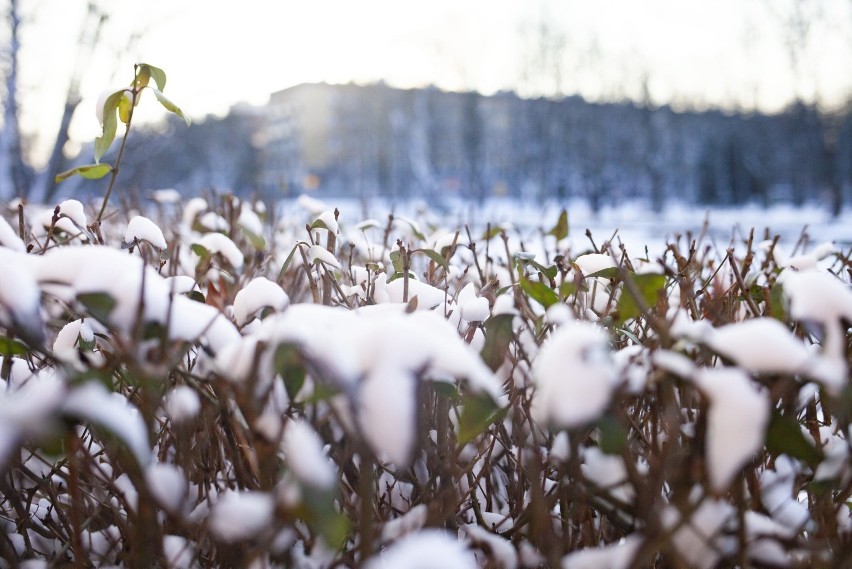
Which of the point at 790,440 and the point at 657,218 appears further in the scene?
the point at 657,218

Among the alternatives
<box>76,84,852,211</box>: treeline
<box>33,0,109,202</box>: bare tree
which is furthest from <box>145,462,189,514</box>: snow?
<box>76,84,852,211</box>: treeline

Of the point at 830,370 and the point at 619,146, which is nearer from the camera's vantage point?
the point at 830,370

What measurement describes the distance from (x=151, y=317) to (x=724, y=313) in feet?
3.62

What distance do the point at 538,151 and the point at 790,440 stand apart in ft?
113

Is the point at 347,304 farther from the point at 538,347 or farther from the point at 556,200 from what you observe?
the point at 556,200

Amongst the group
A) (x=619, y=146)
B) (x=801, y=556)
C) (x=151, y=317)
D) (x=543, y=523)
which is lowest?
(x=801, y=556)

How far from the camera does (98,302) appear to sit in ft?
1.93

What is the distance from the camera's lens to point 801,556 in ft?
2.81

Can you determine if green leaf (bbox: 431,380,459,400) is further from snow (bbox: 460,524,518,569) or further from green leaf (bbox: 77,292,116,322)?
green leaf (bbox: 77,292,116,322)

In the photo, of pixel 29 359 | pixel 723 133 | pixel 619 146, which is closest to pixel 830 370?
pixel 29 359

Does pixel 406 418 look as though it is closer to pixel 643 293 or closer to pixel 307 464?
pixel 307 464

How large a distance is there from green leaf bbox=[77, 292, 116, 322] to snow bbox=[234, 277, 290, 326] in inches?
8.6

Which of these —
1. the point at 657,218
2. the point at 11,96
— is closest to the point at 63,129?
the point at 11,96

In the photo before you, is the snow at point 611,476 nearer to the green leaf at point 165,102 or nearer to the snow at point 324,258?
the snow at point 324,258
